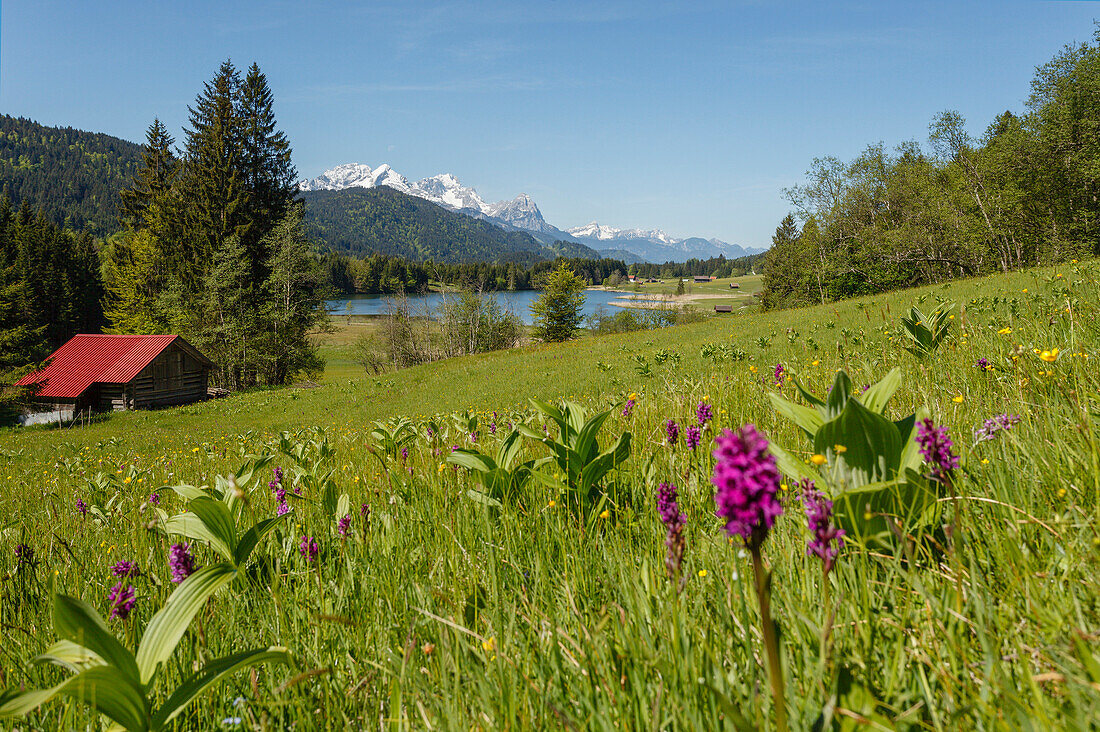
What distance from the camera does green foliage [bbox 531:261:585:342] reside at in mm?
77500

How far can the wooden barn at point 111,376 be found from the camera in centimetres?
3341

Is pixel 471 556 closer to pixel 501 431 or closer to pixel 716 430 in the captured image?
pixel 716 430

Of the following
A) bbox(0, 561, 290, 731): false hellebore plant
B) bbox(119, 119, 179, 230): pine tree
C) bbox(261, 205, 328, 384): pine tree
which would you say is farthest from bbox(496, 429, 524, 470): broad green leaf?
bbox(119, 119, 179, 230): pine tree

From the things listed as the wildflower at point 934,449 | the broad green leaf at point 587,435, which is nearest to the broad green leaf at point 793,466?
the wildflower at point 934,449

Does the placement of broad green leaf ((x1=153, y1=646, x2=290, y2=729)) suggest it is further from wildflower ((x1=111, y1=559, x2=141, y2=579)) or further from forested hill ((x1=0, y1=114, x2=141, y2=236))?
forested hill ((x1=0, y1=114, x2=141, y2=236))

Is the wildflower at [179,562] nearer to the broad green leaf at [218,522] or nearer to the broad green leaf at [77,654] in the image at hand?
the broad green leaf at [218,522]

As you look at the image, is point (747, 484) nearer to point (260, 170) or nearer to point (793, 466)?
point (793, 466)

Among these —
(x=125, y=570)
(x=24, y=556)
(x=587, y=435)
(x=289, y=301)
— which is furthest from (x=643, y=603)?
(x=289, y=301)

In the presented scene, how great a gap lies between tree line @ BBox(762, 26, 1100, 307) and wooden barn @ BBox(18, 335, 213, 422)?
54466mm

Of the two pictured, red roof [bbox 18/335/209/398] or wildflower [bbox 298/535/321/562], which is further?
red roof [bbox 18/335/209/398]

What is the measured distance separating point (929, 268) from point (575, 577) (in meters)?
57.9

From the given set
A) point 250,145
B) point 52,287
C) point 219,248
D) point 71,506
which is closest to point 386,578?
point 71,506

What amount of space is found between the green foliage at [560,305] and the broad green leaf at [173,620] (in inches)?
2989

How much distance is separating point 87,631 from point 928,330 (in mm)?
5705
